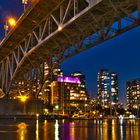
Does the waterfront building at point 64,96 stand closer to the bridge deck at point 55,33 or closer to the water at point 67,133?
the bridge deck at point 55,33

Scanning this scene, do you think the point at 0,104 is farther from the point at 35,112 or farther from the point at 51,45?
the point at 51,45

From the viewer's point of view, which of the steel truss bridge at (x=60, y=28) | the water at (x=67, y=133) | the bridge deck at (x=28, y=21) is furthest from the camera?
the bridge deck at (x=28, y=21)

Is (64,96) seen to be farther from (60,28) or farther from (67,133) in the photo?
(67,133)

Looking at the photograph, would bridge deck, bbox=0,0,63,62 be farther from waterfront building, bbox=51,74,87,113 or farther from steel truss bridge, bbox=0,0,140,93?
waterfront building, bbox=51,74,87,113

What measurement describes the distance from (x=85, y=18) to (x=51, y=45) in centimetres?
1454

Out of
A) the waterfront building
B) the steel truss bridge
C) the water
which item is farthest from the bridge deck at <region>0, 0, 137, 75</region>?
the waterfront building

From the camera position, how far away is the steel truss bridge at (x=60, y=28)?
33500 mm

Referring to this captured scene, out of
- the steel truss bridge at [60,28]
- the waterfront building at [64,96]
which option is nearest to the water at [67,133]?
the steel truss bridge at [60,28]

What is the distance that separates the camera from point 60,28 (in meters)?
38.1

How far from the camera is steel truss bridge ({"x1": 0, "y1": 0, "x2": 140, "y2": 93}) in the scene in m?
33.5

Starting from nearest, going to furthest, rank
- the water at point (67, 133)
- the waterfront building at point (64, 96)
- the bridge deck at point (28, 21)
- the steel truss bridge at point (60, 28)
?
the water at point (67, 133) < the steel truss bridge at point (60, 28) < the bridge deck at point (28, 21) < the waterfront building at point (64, 96)

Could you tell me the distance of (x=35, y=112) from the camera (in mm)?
90188

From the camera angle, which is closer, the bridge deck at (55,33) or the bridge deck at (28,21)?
the bridge deck at (55,33)

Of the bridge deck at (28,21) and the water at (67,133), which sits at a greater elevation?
the bridge deck at (28,21)
